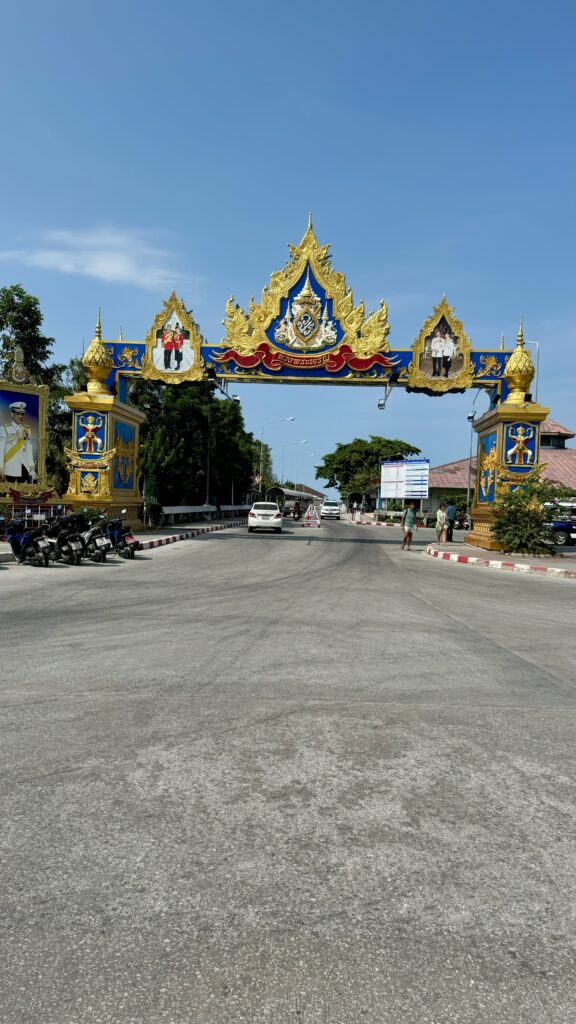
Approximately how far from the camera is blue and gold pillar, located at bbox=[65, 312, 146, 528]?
22.4 m

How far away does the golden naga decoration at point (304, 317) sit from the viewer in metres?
23.1

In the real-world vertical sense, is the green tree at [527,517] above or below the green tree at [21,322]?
below

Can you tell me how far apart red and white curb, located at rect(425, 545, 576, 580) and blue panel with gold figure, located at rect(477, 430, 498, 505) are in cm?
414

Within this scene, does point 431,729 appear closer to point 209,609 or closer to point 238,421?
point 209,609

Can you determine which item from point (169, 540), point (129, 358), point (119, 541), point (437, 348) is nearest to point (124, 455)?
point (129, 358)

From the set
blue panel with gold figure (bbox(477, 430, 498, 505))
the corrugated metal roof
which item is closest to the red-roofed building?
the corrugated metal roof

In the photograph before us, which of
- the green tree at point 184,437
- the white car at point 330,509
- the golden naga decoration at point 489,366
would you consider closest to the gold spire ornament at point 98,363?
the golden naga decoration at point 489,366

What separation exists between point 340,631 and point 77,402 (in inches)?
697

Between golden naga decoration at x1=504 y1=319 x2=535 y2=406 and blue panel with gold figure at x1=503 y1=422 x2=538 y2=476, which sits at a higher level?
golden naga decoration at x1=504 y1=319 x2=535 y2=406

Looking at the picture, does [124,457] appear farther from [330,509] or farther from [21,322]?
[330,509]

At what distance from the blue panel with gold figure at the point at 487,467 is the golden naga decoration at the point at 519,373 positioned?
1.36 m

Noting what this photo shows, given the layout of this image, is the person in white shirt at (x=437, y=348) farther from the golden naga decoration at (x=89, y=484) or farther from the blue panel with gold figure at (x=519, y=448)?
the golden naga decoration at (x=89, y=484)

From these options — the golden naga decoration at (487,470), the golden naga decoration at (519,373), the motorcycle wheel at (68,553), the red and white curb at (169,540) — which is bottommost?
Answer: the red and white curb at (169,540)

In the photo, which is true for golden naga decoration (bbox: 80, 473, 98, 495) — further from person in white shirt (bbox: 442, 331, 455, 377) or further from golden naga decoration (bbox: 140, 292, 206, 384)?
person in white shirt (bbox: 442, 331, 455, 377)
